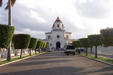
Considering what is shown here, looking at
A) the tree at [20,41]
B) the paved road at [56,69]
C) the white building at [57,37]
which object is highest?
the white building at [57,37]

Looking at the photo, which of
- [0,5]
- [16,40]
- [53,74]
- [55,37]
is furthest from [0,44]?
[55,37]

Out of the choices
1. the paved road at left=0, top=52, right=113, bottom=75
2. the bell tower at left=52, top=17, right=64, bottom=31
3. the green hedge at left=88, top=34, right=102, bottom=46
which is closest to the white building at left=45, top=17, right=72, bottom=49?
the bell tower at left=52, top=17, right=64, bottom=31

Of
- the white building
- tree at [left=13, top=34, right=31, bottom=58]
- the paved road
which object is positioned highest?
the white building

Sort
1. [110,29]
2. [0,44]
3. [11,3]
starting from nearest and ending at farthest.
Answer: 1. [0,44]
2. [110,29]
3. [11,3]

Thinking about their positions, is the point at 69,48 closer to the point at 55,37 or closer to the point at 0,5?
the point at 0,5

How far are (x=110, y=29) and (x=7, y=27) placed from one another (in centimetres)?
1278

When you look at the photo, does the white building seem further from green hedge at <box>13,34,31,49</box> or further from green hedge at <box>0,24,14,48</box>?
green hedge at <box>0,24,14,48</box>

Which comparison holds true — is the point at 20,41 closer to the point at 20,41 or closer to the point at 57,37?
the point at 20,41

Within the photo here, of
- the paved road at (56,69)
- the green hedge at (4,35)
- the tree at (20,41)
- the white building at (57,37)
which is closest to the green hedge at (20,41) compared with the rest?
the tree at (20,41)

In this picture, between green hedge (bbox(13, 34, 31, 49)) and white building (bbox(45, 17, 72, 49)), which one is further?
white building (bbox(45, 17, 72, 49))

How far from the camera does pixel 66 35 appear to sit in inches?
4911

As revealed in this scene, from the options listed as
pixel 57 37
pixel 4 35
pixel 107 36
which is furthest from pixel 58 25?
pixel 4 35

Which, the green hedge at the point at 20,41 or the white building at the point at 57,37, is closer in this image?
the green hedge at the point at 20,41

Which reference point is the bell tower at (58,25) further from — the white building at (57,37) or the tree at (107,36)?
the tree at (107,36)
